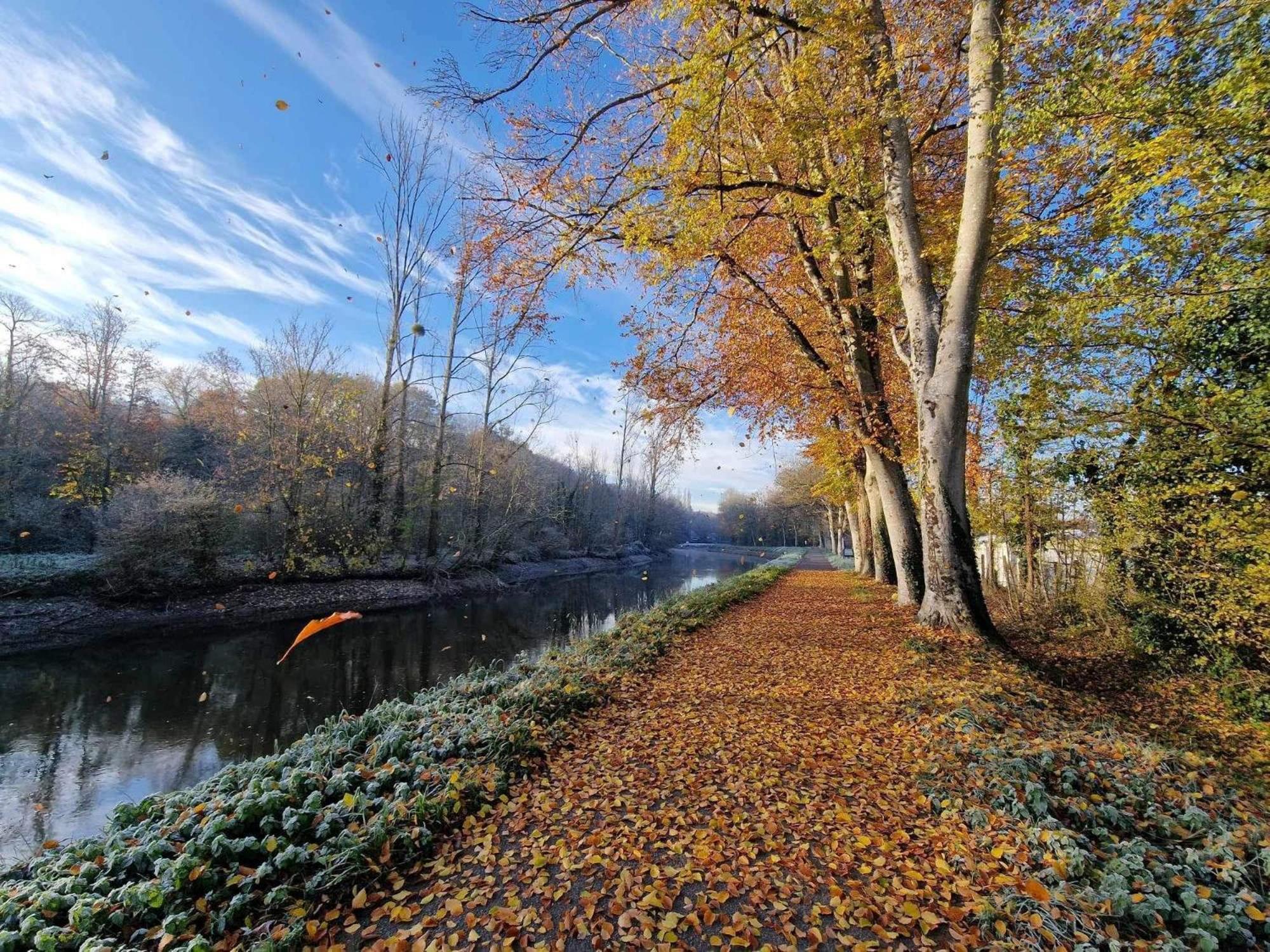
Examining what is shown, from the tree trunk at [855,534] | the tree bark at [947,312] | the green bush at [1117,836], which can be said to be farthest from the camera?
the tree trunk at [855,534]

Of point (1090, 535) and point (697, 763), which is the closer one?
point (697, 763)

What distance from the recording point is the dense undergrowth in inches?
88.3

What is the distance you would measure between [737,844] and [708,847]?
0.17 metres

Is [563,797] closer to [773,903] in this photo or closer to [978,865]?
[773,903]

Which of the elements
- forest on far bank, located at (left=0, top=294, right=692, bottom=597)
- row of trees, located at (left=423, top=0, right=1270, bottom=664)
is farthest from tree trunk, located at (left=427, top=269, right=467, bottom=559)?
row of trees, located at (left=423, top=0, right=1270, bottom=664)

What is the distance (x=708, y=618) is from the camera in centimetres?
→ 898

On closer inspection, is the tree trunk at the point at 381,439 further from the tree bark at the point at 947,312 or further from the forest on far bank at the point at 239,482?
the tree bark at the point at 947,312

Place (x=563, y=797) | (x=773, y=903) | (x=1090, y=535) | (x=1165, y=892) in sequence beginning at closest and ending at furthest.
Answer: (x=1165, y=892) < (x=773, y=903) < (x=563, y=797) < (x=1090, y=535)

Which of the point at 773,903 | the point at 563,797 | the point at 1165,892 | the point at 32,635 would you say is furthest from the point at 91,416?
the point at 1165,892

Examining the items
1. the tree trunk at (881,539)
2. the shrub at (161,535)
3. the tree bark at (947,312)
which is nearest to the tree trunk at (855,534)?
the tree trunk at (881,539)

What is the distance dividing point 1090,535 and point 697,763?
731 cm

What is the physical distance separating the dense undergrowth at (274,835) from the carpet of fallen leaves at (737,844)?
0.73ft

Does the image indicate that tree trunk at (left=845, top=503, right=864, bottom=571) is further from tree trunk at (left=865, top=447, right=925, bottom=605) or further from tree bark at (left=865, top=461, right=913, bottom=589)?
tree trunk at (left=865, top=447, right=925, bottom=605)

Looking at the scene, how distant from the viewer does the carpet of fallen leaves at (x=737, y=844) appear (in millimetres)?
2242
